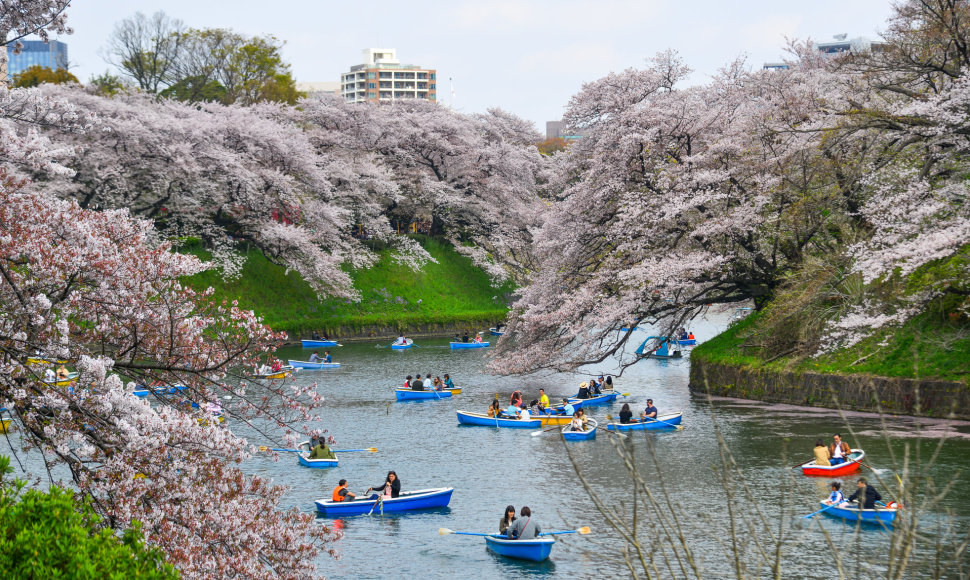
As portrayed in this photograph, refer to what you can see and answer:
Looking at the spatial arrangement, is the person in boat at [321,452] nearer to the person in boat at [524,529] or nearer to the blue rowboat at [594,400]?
the person in boat at [524,529]

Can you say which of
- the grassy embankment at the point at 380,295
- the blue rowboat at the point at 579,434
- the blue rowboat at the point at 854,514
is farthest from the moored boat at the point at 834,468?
the grassy embankment at the point at 380,295

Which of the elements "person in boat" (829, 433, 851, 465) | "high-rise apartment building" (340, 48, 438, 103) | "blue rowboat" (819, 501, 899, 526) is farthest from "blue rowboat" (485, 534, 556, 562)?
"high-rise apartment building" (340, 48, 438, 103)

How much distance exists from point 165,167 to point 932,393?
35914 millimetres

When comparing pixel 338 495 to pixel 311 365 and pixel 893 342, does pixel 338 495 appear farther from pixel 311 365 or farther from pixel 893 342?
pixel 311 365

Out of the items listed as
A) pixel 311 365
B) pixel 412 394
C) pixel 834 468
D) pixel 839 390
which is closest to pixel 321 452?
pixel 412 394

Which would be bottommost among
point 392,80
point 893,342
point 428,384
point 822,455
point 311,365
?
point 311,365

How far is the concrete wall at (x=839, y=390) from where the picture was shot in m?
24.2

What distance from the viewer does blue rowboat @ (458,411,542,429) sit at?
93.1ft

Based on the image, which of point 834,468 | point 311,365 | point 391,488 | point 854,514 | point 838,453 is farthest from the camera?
point 311,365

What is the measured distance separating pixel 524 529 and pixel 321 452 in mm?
8850

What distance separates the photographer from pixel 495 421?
93.1 feet

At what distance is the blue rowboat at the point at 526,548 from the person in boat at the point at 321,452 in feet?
26.9

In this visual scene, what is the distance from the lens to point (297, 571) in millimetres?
9344

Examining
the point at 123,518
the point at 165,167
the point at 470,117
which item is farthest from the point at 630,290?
the point at 470,117
